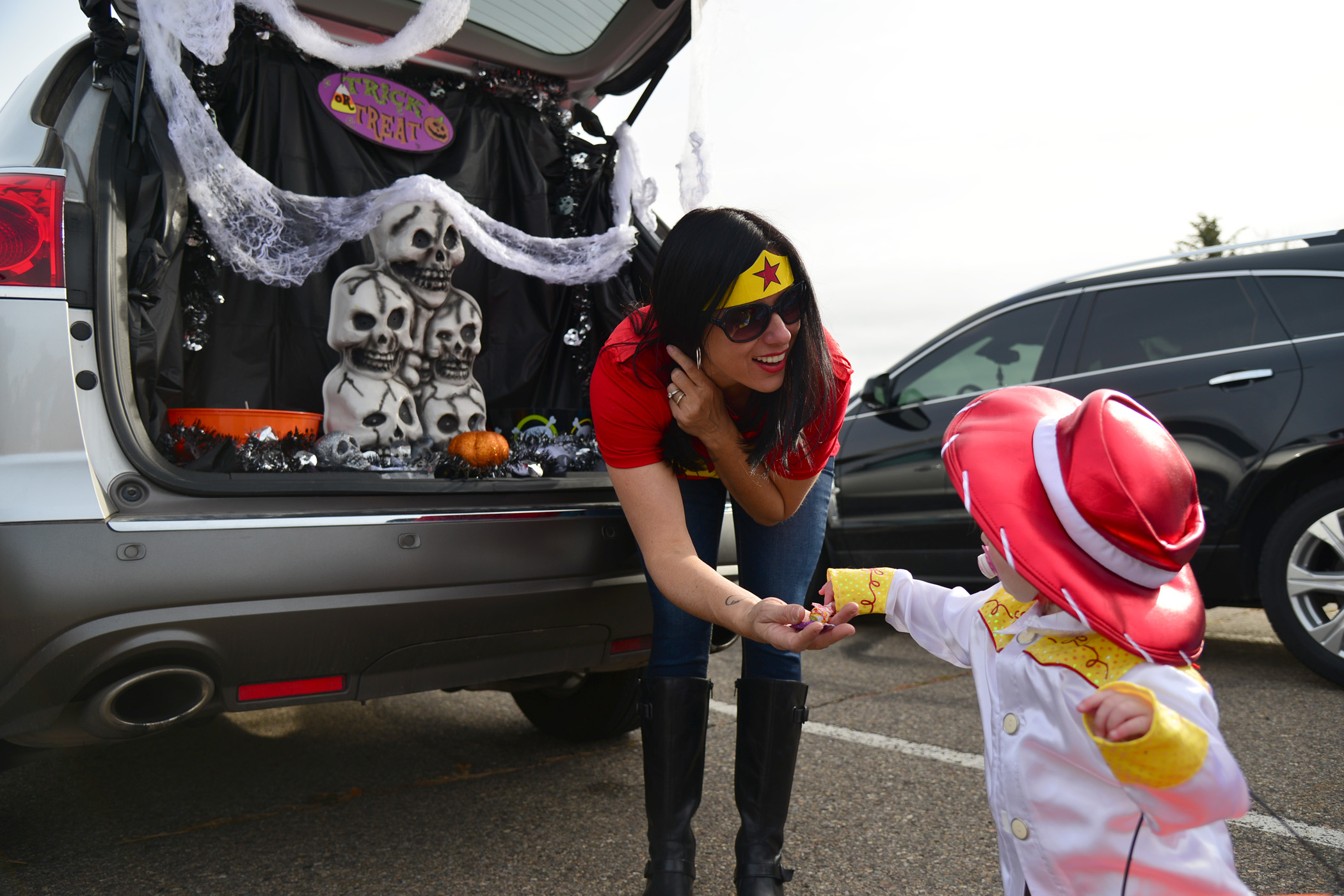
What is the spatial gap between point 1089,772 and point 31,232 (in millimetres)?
1989

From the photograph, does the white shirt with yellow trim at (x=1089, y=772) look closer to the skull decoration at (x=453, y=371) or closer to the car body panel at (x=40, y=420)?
the car body panel at (x=40, y=420)

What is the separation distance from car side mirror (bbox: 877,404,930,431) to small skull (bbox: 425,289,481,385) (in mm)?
2327

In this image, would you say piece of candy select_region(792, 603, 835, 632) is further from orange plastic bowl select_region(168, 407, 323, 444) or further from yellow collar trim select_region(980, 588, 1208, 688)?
orange plastic bowl select_region(168, 407, 323, 444)

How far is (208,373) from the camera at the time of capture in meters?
3.04

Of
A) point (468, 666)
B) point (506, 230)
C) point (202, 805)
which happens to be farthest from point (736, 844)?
point (506, 230)

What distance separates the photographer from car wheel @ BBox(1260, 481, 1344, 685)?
10.3ft

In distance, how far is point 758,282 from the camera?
1.70 metres

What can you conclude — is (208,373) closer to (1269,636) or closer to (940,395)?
(940,395)

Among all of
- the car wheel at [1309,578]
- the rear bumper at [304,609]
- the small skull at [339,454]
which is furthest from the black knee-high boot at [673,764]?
the car wheel at [1309,578]

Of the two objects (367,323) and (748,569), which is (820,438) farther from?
(367,323)

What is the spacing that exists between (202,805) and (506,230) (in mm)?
1860

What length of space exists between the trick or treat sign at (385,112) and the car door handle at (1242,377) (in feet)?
10.1

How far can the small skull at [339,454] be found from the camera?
2459mm

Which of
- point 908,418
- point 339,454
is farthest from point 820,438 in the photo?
point 908,418
